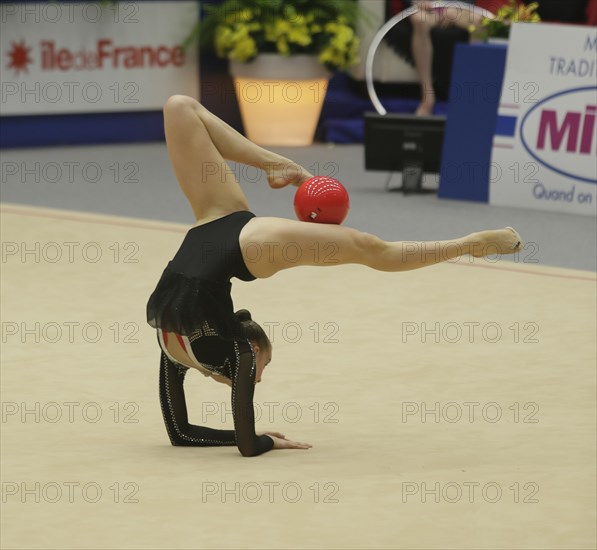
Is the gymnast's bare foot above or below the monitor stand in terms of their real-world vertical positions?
above

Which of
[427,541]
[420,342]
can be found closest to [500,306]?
[420,342]

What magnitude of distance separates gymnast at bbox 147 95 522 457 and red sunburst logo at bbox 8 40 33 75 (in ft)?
23.7

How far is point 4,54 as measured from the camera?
35.9 feet

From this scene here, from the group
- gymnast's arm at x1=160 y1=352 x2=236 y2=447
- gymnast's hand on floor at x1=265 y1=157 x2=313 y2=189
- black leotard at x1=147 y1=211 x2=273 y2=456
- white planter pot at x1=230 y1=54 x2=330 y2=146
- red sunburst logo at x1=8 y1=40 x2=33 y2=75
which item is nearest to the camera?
black leotard at x1=147 y1=211 x2=273 y2=456

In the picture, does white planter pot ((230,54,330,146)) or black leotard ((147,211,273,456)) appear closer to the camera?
black leotard ((147,211,273,456))

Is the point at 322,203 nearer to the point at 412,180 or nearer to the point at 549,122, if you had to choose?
the point at 549,122

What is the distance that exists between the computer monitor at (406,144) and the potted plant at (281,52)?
7.48 feet

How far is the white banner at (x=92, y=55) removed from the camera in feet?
36.2

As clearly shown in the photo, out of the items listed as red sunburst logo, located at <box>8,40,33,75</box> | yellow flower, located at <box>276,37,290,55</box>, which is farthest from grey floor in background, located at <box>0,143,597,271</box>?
yellow flower, located at <box>276,37,290,55</box>

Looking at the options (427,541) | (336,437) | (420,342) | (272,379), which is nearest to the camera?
(427,541)

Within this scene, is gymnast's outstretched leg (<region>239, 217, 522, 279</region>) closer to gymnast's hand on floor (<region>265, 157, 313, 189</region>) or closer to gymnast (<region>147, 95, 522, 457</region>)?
gymnast (<region>147, 95, 522, 457</region>)

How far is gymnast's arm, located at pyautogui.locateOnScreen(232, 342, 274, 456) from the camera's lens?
4.09 meters

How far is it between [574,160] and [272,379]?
4.20m

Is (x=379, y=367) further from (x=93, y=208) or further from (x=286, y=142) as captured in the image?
(x=286, y=142)
